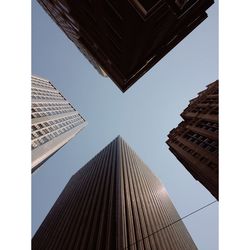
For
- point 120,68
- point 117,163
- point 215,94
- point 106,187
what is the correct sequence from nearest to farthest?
point 120,68 < point 215,94 < point 106,187 < point 117,163

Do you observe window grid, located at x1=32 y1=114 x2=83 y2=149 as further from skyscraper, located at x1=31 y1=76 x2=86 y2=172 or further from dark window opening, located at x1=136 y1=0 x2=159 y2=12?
dark window opening, located at x1=136 y1=0 x2=159 y2=12

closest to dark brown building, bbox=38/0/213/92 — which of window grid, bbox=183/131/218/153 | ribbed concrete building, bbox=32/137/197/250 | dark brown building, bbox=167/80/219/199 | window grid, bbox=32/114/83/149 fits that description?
dark brown building, bbox=167/80/219/199

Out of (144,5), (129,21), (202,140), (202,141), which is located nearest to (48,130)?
(202,140)

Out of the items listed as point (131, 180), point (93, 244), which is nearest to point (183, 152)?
point (93, 244)

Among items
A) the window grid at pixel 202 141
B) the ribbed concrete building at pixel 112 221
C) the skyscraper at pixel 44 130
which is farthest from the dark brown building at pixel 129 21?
the skyscraper at pixel 44 130

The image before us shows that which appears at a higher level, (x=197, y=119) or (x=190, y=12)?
(x=190, y=12)

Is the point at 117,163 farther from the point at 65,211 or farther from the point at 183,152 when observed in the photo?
the point at 183,152

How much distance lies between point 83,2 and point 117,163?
7322 cm

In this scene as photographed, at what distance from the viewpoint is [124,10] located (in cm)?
1605

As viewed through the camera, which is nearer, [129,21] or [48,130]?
[129,21]

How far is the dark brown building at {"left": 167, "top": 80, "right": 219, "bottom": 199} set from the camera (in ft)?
100.0

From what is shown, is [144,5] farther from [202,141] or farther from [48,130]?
[48,130]

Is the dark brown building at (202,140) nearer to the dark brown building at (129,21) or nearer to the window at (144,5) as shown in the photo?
the dark brown building at (129,21)

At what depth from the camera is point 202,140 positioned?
37250mm
